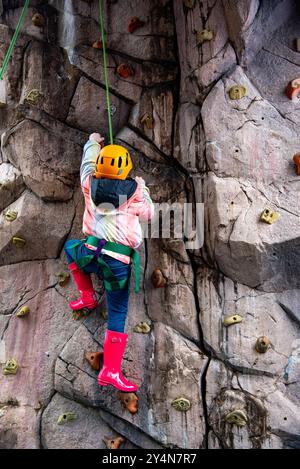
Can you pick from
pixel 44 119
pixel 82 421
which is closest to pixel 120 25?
pixel 44 119

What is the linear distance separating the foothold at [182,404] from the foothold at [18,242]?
1.78 m

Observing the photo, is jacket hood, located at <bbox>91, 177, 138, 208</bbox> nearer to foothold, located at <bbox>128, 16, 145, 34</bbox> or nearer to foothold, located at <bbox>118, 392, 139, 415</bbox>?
foothold, located at <bbox>118, 392, 139, 415</bbox>

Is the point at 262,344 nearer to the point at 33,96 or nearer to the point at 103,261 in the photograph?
the point at 103,261

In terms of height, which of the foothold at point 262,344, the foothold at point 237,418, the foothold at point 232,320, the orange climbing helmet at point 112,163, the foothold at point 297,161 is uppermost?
the foothold at point 297,161

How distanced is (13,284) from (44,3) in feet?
8.72

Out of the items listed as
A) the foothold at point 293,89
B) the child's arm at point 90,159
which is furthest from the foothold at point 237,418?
the foothold at point 293,89

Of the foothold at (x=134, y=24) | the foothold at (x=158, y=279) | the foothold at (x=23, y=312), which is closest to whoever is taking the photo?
the foothold at (x=158, y=279)

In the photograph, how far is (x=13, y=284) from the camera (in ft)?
13.7

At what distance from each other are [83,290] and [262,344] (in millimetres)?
1419

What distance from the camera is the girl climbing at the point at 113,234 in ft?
11.3

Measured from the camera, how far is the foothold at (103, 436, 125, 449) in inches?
144

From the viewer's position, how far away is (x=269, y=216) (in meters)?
3.71

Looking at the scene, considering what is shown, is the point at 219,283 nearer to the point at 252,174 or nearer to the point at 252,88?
the point at 252,174

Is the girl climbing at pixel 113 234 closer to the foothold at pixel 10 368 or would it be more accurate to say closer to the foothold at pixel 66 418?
the foothold at pixel 66 418
